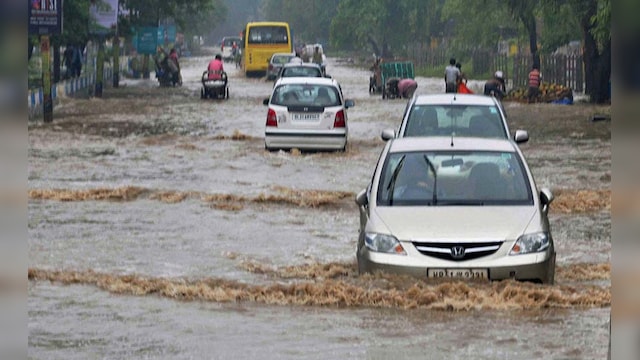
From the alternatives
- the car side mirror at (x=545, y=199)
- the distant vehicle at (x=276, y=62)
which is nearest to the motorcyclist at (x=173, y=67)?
the distant vehicle at (x=276, y=62)

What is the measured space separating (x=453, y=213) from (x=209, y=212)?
9.35 metres

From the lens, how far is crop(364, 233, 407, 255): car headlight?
10552 millimetres

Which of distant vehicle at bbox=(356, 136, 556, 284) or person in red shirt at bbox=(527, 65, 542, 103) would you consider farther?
person in red shirt at bbox=(527, 65, 542, 103)

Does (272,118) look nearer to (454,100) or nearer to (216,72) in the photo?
(454,100)

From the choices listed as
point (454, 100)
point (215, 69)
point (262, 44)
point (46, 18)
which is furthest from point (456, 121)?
point (262, 44)

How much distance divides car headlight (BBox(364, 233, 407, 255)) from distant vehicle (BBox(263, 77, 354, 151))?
17626 mm

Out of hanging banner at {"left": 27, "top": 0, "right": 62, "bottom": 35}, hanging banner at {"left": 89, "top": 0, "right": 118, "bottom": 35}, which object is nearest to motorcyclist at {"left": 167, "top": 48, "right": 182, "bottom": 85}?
hanging banner at {"left": 89, "top": 0, "right": 118, "bottom": 35}

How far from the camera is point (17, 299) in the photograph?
1928 mm

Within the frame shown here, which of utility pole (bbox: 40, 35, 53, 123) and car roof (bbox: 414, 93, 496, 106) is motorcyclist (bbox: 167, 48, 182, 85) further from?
car roof (bbox: 414, 93, 496, 106)

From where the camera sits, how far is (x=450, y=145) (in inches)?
483

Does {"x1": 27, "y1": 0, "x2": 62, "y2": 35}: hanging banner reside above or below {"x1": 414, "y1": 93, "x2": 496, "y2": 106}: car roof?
above

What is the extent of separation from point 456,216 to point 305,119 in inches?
697

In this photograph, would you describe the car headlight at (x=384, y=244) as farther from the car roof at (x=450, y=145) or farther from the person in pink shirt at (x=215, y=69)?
the person in pink shirt at (x=215, y=69)

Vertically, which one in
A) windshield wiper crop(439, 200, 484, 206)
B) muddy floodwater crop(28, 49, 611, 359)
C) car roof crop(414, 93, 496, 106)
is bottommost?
muddy floodwater crop(28, 49, 611, 359)
